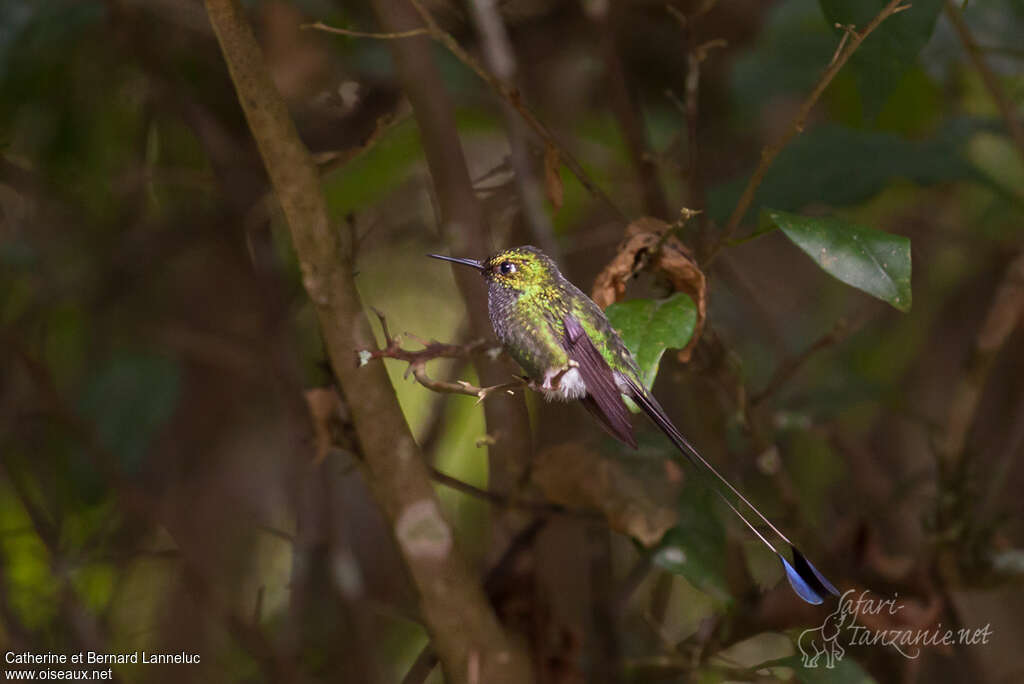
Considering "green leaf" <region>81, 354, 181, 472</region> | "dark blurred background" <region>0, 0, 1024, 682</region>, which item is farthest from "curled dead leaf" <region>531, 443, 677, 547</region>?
"green leaf" <region>81, 354, 181, 472</region>

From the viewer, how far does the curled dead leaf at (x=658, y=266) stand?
1.24m

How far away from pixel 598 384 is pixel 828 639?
2.59 feet

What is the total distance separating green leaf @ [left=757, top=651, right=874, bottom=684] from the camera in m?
1.48

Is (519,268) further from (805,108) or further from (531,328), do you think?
(805,108)

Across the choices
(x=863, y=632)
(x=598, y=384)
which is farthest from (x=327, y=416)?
(x=863, y=632)

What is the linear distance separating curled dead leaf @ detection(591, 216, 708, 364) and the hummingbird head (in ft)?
0.25

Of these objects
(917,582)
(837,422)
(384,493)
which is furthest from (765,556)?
(384,493)

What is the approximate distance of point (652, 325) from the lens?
1.21m

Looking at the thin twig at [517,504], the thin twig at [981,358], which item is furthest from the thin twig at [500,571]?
the thin twig at [981,358]

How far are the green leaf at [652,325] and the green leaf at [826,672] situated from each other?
0.60 meters

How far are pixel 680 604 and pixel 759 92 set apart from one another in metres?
1.65

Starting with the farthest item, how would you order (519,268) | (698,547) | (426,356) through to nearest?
(698,547)
(519,268)
(426,356)

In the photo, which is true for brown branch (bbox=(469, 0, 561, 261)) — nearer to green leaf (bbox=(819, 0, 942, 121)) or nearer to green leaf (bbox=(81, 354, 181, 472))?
green leaf (bbox=(819, 0, 942, 121))

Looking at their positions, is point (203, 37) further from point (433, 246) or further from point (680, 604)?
point (680, 604)
